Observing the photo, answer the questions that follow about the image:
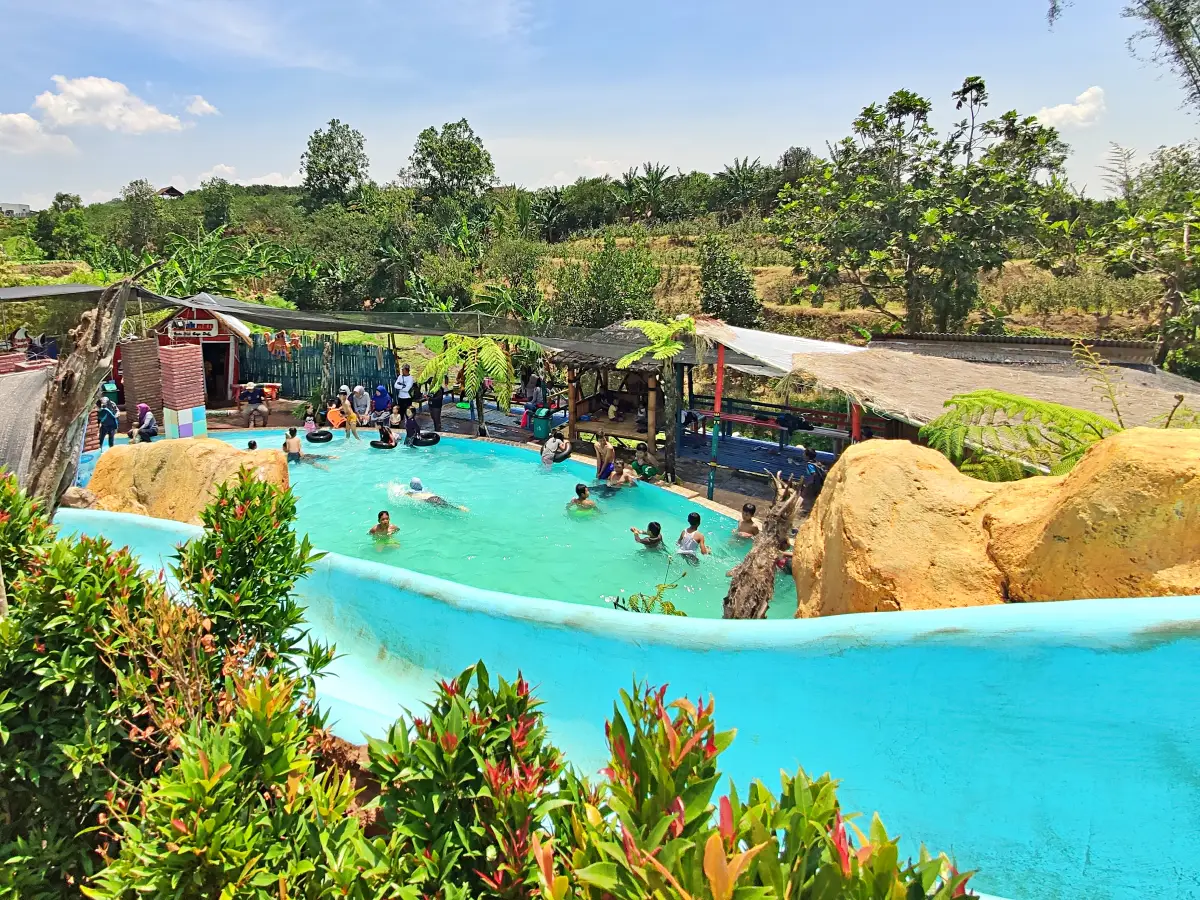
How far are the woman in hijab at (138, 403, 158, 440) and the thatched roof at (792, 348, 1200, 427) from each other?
1315 cm

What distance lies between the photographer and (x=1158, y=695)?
3301mm

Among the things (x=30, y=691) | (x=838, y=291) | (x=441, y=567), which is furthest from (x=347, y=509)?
(x=838, y=291)

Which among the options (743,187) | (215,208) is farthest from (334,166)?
(743,187)

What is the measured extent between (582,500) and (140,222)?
40308 mm

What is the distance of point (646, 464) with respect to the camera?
1341 centimetres

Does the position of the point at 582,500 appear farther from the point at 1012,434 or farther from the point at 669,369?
the point at 1012,434

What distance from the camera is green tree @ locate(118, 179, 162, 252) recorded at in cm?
4038

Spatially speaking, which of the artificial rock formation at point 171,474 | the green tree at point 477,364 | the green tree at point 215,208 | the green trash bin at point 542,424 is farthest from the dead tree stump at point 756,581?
the green tree at point 215,208

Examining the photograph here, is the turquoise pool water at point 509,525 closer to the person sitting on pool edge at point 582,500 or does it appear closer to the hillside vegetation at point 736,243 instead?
the person sitting on pool edge at point 582,500

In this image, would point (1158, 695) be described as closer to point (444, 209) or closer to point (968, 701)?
point (968, 701)

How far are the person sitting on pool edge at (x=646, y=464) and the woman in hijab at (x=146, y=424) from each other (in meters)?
10.2

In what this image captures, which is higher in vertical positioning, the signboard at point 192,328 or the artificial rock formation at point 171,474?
the signboard at point 192,328

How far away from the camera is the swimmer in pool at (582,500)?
12.2 m


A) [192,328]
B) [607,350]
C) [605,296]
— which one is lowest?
[607,350]
